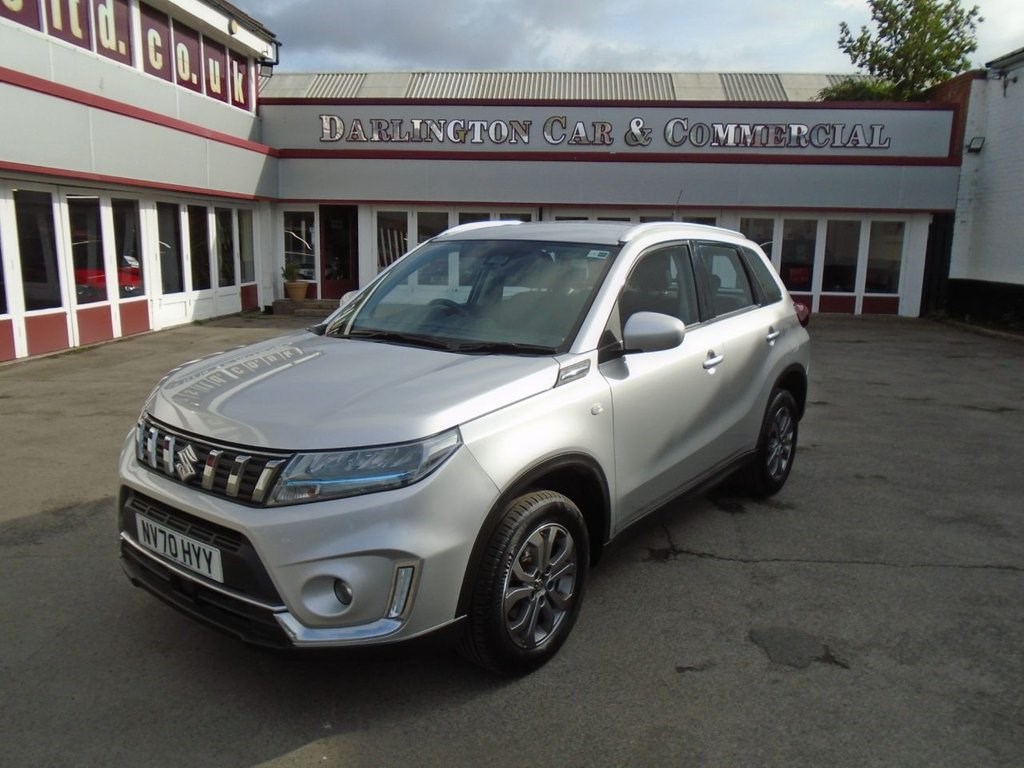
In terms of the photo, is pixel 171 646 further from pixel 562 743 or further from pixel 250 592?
pixel 562 743

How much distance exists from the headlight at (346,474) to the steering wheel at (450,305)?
54.1 inches

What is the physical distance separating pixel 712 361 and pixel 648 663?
1.70 m

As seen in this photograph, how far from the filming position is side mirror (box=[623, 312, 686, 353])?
11.2 ft

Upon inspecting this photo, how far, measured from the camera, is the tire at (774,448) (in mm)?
5027

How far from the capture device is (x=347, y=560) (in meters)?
2.56

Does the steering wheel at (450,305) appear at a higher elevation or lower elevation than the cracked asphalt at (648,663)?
higher

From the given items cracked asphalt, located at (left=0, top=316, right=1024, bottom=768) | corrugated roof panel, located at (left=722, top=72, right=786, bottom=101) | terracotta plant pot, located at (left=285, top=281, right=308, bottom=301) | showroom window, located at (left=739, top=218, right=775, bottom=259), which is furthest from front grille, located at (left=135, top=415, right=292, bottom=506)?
corrugated roof panel, located at (left=722, top=72, right=786, bottom=101)

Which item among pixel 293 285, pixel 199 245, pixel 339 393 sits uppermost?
pixel 199 245

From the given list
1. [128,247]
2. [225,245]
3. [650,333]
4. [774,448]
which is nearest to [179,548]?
[650,333]

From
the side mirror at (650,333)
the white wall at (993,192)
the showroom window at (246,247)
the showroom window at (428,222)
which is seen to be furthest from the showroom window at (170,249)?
the white wall at (993,192)

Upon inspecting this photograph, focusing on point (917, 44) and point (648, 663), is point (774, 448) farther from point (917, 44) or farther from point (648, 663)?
point (917, 44)

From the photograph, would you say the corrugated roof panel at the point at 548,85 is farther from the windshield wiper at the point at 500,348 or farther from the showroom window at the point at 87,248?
the windshield wiper at the point at 500,348

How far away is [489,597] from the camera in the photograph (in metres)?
2.85

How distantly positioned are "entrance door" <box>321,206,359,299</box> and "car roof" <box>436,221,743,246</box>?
14345 millimetres
